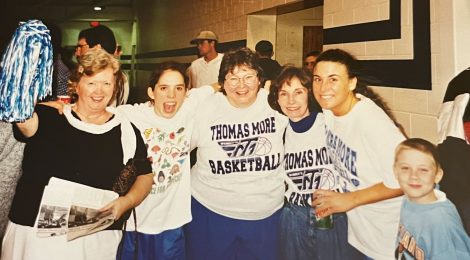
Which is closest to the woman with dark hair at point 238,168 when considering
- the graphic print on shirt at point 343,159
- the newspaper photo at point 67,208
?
the graphic print on shirt at point 343,159

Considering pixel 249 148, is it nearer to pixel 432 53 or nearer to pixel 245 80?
pixel 245 80

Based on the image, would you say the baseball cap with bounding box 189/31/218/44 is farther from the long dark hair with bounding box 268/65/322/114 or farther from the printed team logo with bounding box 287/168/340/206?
the printed team logo with bounding box 287/168/340/206

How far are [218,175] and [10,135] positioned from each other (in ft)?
2.92

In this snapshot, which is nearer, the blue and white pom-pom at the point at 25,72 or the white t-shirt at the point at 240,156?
the blue and white pom-pom at the point at 25,72

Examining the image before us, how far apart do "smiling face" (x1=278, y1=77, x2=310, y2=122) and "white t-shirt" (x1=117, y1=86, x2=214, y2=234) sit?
12.9 inches

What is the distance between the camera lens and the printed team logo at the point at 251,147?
180 cm

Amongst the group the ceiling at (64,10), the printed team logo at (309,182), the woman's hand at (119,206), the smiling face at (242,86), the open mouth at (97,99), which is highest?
the ceiling at (64,10)

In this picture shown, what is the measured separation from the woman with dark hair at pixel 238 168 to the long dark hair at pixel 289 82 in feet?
0.11

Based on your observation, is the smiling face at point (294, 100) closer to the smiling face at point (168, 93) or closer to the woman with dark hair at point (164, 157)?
the woman with dark hair at point (164, 157)

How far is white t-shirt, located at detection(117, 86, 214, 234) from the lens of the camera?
1.79m

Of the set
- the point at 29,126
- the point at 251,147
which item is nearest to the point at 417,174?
the point at 251,147

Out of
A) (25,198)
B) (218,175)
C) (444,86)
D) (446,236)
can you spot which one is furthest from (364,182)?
(25,198)

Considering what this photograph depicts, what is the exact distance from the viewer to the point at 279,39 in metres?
1.99

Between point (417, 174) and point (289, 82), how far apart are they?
2.07 ft
